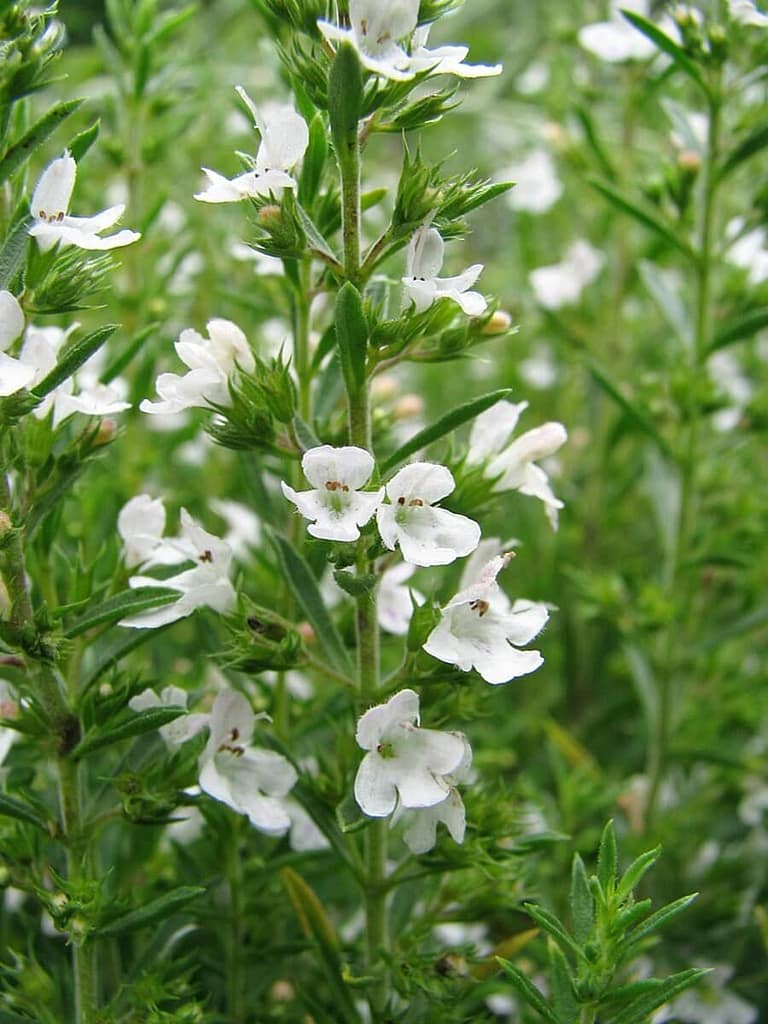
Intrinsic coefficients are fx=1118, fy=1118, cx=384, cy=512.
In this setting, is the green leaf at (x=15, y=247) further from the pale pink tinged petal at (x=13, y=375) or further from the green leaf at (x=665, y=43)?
the green leaf at (x=665, y=43)

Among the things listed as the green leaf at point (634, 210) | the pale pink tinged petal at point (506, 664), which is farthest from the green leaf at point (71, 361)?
the green leaf at point (634, 210)

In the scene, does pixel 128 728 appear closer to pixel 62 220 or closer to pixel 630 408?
pixel 62 220

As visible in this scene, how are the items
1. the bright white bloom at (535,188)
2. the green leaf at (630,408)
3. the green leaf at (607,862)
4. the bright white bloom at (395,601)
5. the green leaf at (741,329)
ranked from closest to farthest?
1. the green leaf at (607,862)
2. the bright white bloom at (395,601)
3. the green leaf at (741,329)
4. the green leaf at (630,408)
5. the bright white bloom at (535,188)

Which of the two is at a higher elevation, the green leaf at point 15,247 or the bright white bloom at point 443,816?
the green leaf at point 15,247

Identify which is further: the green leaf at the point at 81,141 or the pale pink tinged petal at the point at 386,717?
the green leaf at the point at 81,141

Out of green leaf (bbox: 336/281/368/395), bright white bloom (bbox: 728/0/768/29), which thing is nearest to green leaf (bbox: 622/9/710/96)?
bright white bloom (bbox: 728/0/768/29)

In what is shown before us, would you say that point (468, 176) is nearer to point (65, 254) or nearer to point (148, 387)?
point (65, 254)
